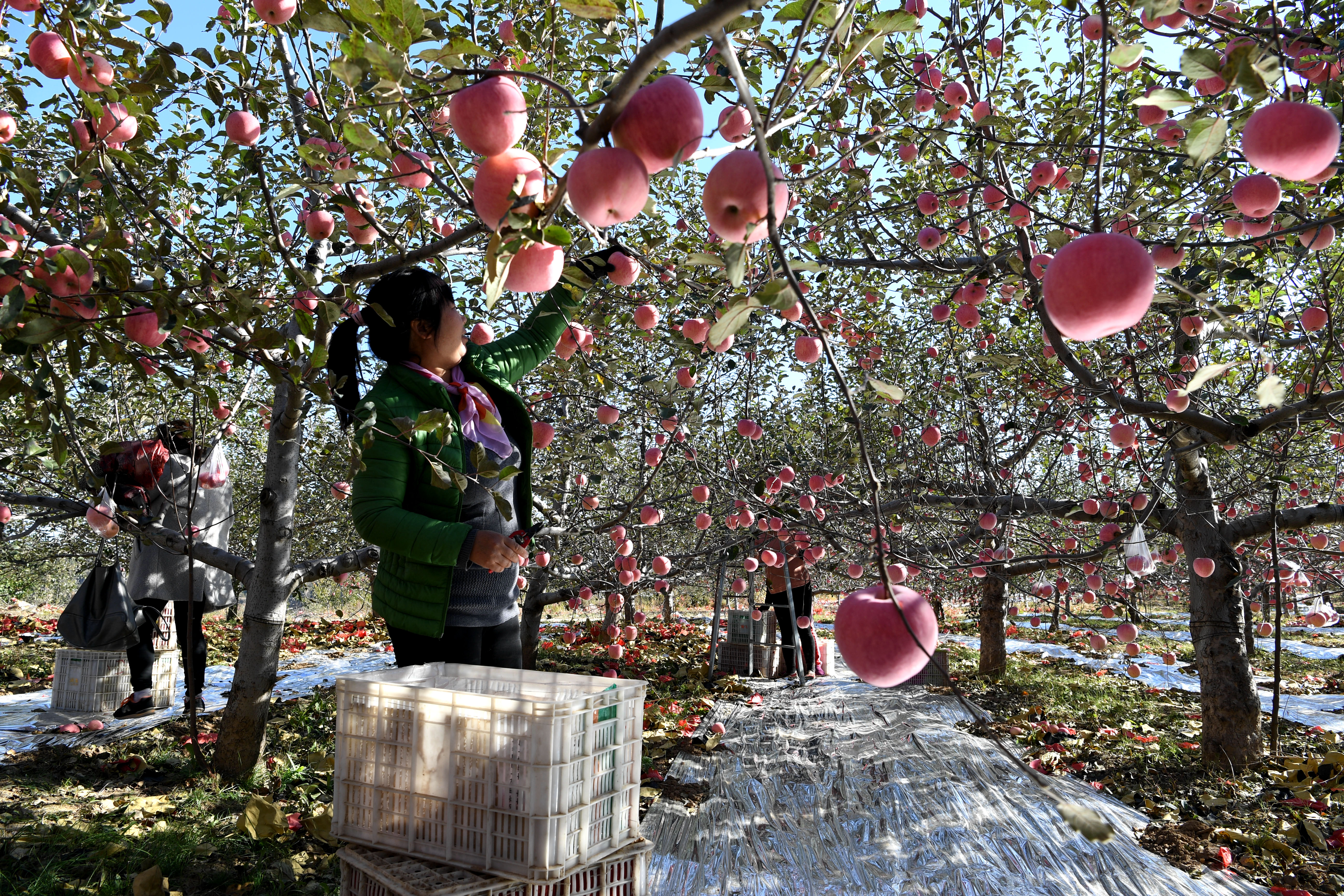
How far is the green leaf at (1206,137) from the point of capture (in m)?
1.04

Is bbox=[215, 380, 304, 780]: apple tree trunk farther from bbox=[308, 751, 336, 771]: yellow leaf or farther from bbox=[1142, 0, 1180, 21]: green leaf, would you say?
bbox=[1142, 0, 1180, 21]: green leaf

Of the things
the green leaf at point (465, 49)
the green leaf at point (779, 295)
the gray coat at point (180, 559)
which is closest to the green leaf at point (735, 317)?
the green leaf at point (779, 295)

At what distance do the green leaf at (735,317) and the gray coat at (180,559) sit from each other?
4612 mm

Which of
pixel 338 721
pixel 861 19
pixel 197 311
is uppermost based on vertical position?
pixel 861 19

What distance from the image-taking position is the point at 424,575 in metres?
2.21

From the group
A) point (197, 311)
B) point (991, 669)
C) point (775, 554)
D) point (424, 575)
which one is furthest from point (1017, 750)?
point (197, 311)

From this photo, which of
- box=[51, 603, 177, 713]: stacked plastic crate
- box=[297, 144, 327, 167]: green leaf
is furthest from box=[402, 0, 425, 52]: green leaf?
box=[51, 603, 177, 713]: stacked plastic crate

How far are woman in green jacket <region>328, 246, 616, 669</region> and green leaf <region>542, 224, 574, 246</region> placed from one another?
0.98 meters

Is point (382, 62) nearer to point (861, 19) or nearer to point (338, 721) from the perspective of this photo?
point (861, 19)

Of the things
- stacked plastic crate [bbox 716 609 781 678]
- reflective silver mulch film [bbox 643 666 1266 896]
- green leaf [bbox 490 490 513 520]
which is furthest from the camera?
stacked plastic crate [bbox 716 609 781 678]

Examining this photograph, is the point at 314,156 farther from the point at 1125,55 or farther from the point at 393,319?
the point at 1125,55

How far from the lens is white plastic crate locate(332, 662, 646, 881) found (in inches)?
73.4

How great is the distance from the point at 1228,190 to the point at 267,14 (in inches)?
124

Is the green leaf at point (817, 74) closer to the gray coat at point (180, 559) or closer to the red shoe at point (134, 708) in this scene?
the gray coat at point (180, 559)
